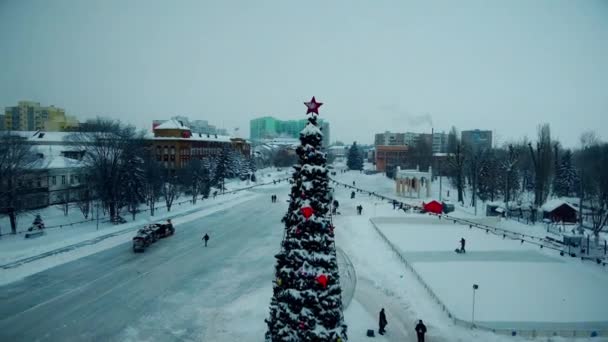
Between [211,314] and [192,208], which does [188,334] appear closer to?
[211,314]

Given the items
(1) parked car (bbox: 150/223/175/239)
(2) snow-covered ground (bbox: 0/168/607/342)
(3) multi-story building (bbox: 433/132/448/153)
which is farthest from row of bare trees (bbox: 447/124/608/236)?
(3) multi-story building (bbox: 433/132/448/153)

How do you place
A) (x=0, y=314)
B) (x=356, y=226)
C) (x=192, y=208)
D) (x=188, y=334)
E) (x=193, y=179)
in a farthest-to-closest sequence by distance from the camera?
1. (x=193, y=179)
2. (x=192, y=208)
3. (x=356, y=226)
4. (x=0, y=314)
5. (x=188, y=334)

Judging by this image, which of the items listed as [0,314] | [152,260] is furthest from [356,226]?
[0,314]

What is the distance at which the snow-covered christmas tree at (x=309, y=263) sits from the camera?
9.92 meters

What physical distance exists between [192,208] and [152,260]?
19.1 meters

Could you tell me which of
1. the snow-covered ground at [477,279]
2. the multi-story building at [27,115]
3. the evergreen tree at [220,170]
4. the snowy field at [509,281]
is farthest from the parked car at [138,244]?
the multi-story building at [27,115]

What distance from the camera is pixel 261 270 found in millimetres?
20062

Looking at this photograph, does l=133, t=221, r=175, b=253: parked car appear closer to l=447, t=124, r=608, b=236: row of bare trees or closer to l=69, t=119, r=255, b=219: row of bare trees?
l=69, t=119, r=255, b=219: row of bare trees

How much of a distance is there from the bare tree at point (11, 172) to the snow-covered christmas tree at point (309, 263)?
1046 inches

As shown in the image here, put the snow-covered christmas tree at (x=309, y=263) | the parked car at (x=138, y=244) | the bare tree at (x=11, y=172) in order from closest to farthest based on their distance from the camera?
the snow-covered christmas tree at (x=309, y=263), the parked car at (x=138, y=244), the bare tree at (x=11, y=172)

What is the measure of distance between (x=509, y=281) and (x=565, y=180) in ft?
150

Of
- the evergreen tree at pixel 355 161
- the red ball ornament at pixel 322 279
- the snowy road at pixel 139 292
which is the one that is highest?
the evergreen tree at pixel 355 161

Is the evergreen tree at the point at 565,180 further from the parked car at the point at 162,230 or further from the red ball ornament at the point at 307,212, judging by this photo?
the red ball ornament at the point at 307,212

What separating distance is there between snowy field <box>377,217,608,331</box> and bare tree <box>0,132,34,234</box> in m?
28.1
